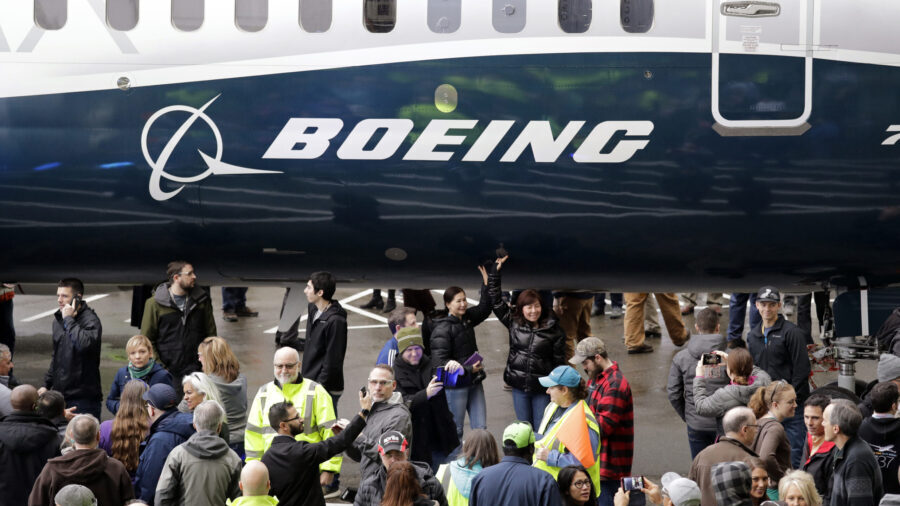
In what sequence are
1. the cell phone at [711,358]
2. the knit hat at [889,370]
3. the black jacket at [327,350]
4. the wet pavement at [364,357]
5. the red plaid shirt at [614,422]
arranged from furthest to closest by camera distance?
the wet pavement at [364,357] < the black jacket at [327,350] < the cell phone at [711,358] < the red plaid shirt at [614,422] < the knit hat at [889,370]

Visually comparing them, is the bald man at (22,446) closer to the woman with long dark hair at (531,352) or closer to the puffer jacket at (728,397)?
the woman with long dark hair at (531,352)

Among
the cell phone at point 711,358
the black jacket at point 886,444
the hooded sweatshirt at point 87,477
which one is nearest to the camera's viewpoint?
the hooded sweatshirt at point 87,477

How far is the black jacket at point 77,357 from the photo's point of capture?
9.84 metres

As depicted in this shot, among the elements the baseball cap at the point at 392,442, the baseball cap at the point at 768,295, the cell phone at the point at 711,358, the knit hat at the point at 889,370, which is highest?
the baseball cap at the point at 768,295

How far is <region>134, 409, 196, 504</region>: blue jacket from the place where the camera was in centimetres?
754

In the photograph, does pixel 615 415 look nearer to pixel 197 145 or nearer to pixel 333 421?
pixel 333 421

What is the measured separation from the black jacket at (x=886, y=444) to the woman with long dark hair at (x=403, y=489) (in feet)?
10.3

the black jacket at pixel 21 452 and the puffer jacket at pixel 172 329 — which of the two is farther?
the puffer jacket at pixel 172 329

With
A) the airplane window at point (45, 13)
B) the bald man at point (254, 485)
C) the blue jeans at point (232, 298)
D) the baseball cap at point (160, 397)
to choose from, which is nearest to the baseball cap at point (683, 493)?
the bald man at point (254, 485)

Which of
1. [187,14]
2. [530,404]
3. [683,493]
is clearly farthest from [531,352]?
[187,14]

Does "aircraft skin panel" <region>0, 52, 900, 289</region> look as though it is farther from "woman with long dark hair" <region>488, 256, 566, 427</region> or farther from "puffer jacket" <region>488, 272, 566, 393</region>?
"puffer jacket" <region>488, 272, 566, 393</region>

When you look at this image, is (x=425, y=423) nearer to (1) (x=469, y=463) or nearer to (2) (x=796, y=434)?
(1) (x=469, y=463)

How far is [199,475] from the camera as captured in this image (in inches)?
280

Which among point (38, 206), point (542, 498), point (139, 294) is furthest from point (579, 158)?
point (139, 294)
